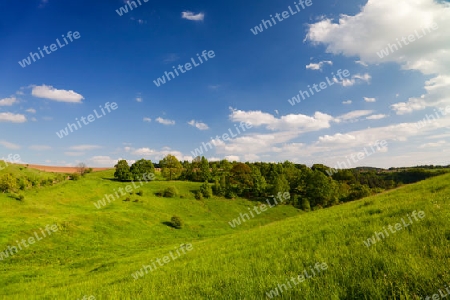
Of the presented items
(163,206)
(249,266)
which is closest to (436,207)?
(249,266)

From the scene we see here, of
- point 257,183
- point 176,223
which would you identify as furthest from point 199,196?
point 176,223

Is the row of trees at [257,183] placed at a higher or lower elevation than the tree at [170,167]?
lower

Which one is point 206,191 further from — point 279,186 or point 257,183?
point 279,186

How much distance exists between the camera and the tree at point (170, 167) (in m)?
122

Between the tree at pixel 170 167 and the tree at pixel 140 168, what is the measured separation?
418 inches

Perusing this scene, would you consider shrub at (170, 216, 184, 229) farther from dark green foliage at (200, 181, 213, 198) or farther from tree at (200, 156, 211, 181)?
tree at (200, 156, 211, 181)

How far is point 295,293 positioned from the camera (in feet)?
17.2

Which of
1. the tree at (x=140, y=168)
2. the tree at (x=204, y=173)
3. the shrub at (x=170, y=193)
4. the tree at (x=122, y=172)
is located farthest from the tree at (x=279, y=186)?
the tree at (x=122, y=172)

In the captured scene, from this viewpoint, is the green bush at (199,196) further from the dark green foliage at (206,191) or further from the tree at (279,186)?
the tree at (279,186)

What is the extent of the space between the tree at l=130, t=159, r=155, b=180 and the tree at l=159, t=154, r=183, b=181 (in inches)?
418

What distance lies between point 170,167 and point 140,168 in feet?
57.9

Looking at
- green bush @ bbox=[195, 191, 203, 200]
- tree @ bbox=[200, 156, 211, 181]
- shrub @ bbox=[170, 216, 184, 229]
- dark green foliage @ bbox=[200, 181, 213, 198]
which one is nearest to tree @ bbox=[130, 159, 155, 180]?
tree @ bbox=[200, 156, 211, 181]

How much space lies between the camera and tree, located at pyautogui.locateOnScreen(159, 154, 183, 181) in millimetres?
121562

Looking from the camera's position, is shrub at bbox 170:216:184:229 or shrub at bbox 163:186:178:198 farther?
shrub at bbox 163:186:178:198
